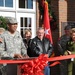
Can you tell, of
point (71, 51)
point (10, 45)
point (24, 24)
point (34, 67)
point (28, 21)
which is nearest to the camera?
point (34, 67)

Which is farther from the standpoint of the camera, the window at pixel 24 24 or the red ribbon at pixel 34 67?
the window at pixel 24 24

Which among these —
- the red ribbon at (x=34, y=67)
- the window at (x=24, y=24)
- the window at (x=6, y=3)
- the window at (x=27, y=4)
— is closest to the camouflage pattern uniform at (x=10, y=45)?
the red ribbon at (x=34, y=67)

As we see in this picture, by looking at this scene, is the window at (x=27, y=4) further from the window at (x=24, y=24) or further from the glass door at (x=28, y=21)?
the window at (x=24, y=24)

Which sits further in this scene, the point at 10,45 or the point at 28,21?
the point at 28,21

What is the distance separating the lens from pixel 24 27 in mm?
10055

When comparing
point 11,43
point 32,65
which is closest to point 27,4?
point 11,43

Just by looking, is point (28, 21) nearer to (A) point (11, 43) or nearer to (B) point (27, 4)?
(B) point (27, 4)

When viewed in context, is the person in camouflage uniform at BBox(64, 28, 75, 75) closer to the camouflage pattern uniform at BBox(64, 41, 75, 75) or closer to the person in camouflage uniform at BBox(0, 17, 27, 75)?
the camouflage pattern uniform at BBox(64, 41, 75, 75)

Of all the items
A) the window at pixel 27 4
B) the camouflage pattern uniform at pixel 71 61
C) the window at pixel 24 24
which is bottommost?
the camouflage pattern uniform at pixel 71 61

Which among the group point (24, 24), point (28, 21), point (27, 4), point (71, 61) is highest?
point (27, 4)

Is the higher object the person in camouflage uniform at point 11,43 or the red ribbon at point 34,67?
the person in camouflage uniform at point 11,43

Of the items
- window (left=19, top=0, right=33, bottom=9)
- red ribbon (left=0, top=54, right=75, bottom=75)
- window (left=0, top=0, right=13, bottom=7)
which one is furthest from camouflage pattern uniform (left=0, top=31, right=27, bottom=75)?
window (left=19, top=0, right=33, bottom=9)

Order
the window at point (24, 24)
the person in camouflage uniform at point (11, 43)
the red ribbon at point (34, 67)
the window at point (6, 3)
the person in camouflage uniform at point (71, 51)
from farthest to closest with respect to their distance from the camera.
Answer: the window at point (24, 24) < the window at point (6, 3) < the person in camouflage uniform at point (71, 51) < the person in camouflage uniform at point (11, 43) < the red ribbon at point (34, 67)

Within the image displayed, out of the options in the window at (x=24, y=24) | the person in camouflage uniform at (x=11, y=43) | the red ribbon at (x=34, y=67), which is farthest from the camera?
the window at (x=24, y=24)
